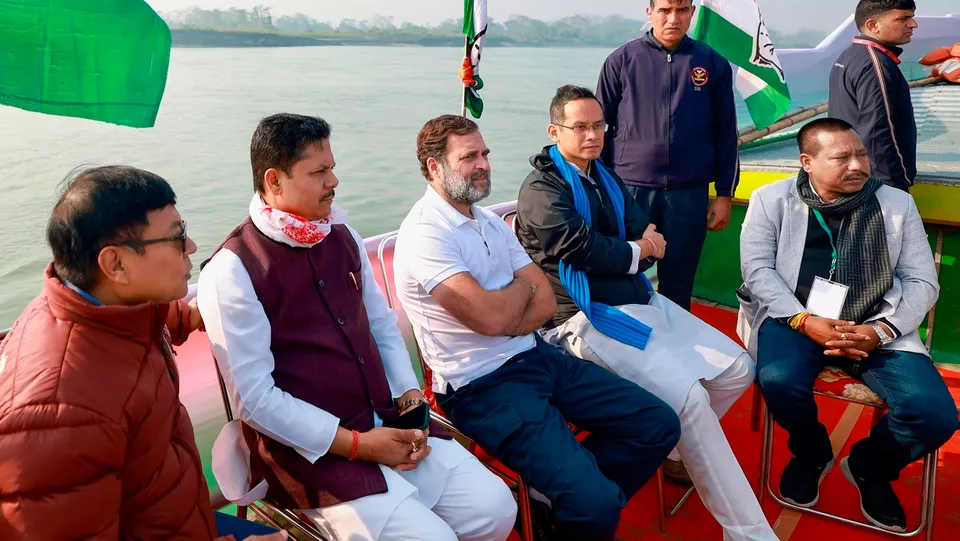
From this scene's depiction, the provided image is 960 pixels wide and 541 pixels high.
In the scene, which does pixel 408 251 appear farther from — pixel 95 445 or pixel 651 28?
pixel 651 28

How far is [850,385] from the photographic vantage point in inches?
93.9

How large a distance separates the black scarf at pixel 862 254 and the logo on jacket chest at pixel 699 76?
846 millimetres

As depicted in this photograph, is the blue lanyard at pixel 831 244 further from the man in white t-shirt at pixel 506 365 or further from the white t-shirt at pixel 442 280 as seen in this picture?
the white t-shirt at pixel 442 280

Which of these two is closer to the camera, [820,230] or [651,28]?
[820,230]

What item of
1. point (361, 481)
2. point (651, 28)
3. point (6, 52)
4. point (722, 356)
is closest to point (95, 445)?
point (361, 481)

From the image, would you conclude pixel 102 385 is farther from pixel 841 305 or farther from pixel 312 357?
pixel 841 305

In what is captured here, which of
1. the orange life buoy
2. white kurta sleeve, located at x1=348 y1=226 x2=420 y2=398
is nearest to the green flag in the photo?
white kurta sleeve, located at x1=348 y1=226 x2=420 y2=398

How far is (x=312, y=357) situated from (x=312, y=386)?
0.07 meters

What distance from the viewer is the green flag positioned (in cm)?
152

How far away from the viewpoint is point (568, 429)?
204cm

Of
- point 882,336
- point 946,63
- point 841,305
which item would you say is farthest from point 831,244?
point 946,63

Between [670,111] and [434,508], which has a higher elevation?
[670,111]

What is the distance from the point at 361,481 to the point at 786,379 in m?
1.49

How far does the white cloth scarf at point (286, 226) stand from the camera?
66.5 inches
